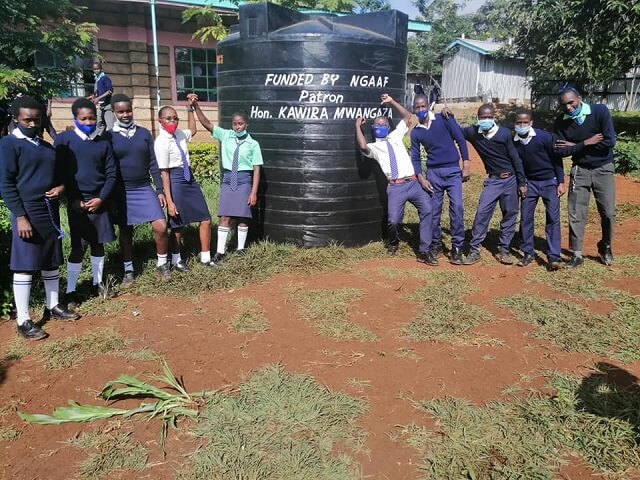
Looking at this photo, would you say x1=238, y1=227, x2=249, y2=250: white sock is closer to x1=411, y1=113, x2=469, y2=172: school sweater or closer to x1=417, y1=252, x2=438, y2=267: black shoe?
x1=417, y1=252, x2=438, y2=267: black shoe

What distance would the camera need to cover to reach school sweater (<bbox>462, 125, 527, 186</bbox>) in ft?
19.0

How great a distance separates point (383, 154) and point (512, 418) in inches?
143

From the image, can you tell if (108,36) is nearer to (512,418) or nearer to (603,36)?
(512,418)

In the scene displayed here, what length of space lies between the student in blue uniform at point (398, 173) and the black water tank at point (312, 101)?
0.90 feet

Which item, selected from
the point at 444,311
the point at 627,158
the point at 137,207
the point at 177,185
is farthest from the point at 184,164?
the point at 627,158

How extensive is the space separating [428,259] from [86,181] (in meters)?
3.71

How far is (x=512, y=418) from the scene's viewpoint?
3150 millimetres

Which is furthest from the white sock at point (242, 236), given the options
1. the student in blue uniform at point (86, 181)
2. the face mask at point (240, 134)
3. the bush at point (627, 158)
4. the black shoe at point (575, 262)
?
the bush at point (627, 158)

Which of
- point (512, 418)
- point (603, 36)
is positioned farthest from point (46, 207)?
point (603, 36)

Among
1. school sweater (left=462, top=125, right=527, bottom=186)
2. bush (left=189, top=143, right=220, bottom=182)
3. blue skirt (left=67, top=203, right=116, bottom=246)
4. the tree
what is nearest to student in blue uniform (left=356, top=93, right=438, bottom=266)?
school sweater (left=462, top=125, right=527, bottom=186)

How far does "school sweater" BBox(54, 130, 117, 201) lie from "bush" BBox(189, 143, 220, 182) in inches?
237

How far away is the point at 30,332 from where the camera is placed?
428cm

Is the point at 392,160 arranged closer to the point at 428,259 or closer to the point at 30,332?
the point at 428,259

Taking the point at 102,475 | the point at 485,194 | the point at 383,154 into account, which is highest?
the point at 383,154
